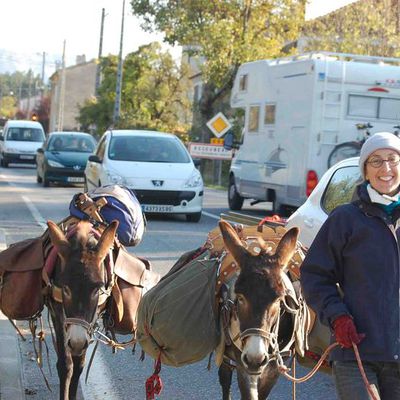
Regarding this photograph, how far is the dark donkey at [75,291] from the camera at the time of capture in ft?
19.9

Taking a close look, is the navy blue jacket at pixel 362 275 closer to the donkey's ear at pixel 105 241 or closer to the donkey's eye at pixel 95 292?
the donkey's eye at pixel 95 292

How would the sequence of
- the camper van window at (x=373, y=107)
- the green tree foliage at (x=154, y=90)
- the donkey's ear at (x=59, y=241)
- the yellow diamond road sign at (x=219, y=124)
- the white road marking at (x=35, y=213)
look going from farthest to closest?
the green tree foliage at (x=154, y=90) < the yellow diamond road sign at (x=219, y=124) < the camper van window at (x=373, y=107) < the white road marking at (x=35, y=213) < the donkey's ear at (x=59, y=241)

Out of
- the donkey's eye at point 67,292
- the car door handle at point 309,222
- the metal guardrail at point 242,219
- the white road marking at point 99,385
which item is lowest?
the white road marking at point 99,385

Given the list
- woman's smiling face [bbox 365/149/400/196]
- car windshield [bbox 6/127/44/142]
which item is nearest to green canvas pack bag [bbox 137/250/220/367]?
woman's smiling face [bbox 365/149/400/196]

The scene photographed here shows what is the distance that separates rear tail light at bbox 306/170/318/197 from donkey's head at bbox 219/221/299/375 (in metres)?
14.2

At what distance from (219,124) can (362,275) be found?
32.6 metres

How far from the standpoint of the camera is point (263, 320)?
5.25 meters

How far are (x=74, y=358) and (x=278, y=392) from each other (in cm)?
175

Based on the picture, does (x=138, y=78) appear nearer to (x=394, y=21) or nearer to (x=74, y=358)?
(x=394, y=21)

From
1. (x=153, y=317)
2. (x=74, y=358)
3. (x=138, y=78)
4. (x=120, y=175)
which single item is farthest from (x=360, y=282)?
(x=138, y=78)

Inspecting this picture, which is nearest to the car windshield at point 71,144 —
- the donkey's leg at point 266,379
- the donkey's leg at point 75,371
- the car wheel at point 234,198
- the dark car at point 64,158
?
the dark car at point 64,158

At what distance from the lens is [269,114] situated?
22.4 m

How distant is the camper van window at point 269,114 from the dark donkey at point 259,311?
16473 mm

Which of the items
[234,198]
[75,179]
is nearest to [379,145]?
[234,198]
